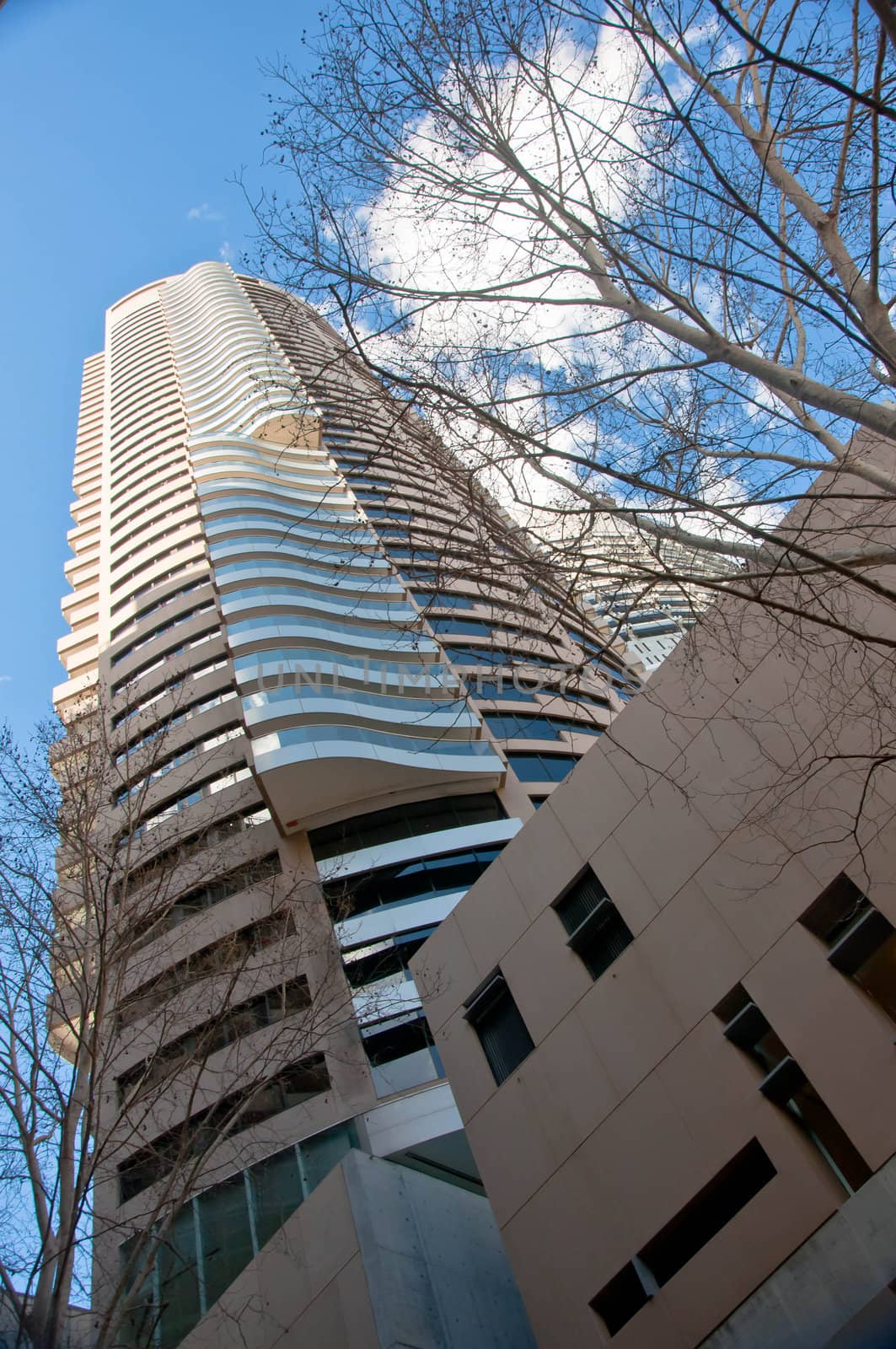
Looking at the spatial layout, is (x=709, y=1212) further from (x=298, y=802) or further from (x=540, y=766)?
(x=540, y=766)

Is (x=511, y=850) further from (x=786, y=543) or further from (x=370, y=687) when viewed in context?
(x=370, y=687)

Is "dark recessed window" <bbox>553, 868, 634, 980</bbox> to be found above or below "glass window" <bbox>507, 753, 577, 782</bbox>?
below

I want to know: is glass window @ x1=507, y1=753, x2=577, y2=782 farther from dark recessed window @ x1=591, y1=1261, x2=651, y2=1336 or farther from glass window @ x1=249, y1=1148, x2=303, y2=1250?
dark recessed window @ x1=591, y1=1261, x2=651, y2=1336

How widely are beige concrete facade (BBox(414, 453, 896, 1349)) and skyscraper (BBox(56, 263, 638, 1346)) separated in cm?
141

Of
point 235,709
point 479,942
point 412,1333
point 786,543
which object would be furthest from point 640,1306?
point 235,709

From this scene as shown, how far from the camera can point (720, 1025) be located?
29.0 feet

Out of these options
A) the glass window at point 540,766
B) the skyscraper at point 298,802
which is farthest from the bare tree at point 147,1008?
the glass window at point 540,766

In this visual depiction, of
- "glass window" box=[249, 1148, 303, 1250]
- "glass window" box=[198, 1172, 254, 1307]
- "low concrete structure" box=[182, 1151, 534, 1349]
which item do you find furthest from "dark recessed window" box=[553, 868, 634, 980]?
"glass window" box=[198, 1172, 254, 1307]

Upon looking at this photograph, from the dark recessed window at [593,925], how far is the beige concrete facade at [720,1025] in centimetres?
9

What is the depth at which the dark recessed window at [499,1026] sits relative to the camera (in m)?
Answer: 11.0

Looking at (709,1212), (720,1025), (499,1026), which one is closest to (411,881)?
(499,1026)

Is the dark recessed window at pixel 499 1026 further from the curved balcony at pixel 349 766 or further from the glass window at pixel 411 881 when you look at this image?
the curved balcony at pixel 349 766

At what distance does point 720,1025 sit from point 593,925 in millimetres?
2038

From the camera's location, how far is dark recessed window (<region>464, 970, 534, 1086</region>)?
432 inches
